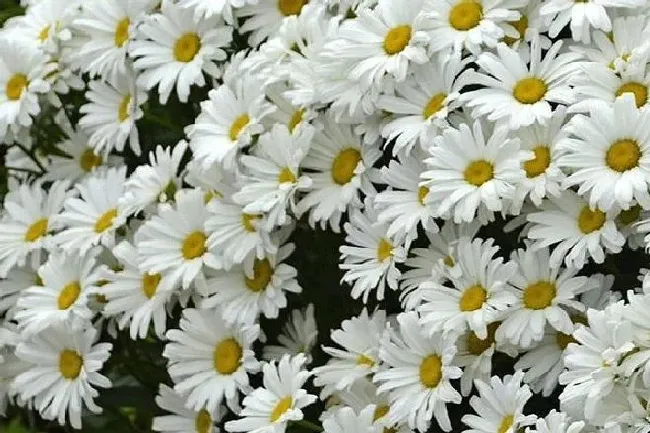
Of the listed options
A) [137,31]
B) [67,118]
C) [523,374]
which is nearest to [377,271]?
[523,374]

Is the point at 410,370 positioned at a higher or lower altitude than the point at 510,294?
lower

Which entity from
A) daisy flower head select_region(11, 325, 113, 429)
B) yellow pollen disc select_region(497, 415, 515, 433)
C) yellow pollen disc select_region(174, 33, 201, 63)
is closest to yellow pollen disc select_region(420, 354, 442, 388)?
yellow pollen disc select_region(497, 415, 515, 433)

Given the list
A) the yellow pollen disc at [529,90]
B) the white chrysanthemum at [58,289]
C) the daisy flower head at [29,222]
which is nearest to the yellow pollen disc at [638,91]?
the yellow pollen disc at [529,90]

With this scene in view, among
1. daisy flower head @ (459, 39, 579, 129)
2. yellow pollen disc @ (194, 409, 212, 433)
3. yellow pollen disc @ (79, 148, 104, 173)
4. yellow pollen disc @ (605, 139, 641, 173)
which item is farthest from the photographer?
yellow pollen disc @ (79, 148, 104, 173)

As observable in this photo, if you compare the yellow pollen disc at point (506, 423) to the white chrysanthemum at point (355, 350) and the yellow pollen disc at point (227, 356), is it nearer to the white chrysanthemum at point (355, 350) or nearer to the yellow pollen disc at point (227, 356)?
the white chrysanthemum at point (355, 350)

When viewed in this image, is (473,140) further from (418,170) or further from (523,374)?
(523,374)

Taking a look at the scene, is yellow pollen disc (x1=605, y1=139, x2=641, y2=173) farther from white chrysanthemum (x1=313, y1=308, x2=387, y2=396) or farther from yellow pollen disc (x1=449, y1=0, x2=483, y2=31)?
white chrysanthemum (x1=313, y1=308, x2=387, y2=396)

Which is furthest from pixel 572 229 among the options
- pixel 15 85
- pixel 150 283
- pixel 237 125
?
pixel 15 85
